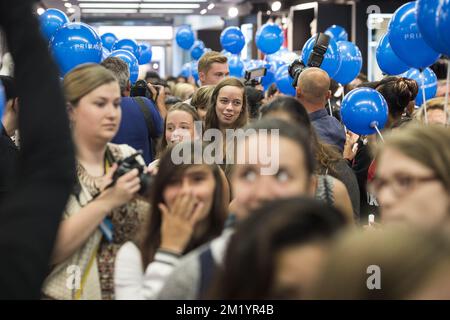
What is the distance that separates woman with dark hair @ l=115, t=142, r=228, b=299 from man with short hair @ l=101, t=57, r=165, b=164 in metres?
2.10

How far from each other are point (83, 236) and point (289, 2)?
15.6 meters

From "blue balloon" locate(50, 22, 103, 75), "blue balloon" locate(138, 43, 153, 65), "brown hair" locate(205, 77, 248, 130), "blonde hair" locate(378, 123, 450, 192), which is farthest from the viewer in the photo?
"blue balloon" locate(138, 43, 153, 65)

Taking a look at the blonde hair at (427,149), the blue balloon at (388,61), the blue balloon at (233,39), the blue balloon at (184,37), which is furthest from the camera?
the blue balloon at (184,37)

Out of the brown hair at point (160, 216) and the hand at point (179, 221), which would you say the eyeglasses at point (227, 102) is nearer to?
the brown hair at point (160, 216)

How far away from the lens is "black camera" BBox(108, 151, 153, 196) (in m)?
2.28

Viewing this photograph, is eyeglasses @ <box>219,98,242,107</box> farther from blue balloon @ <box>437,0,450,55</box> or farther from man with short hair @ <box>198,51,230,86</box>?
man with short hair @ <box>198,51,230,86</box>

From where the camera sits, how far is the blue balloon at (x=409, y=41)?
432 centimetres

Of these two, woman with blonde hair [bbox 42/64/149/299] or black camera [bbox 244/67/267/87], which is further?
black camera [bbox 244/67/267/87]

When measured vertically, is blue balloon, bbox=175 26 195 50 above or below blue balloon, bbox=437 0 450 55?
above

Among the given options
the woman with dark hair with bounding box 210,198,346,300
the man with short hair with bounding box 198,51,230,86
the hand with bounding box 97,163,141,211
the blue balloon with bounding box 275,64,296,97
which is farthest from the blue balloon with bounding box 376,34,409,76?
the woman with dark hair with bounding box 210,198,346,300

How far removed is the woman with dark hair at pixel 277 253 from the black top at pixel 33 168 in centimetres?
33

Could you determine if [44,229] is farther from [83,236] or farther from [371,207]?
[371,207]

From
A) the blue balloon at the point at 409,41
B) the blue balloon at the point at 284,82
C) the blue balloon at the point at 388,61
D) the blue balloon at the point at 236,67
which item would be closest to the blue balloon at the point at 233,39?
the blue balloon at the point at 236,67

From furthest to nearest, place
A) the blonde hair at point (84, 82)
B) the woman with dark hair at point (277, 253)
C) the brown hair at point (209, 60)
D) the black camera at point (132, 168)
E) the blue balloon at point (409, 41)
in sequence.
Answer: the brown hair at point (209, 60) → the blue balloon at point (409, 41) → the blonde hair at point (84, 82) → the black camera at point (132, 168) → the woman with dark hair at point (277, 253)
